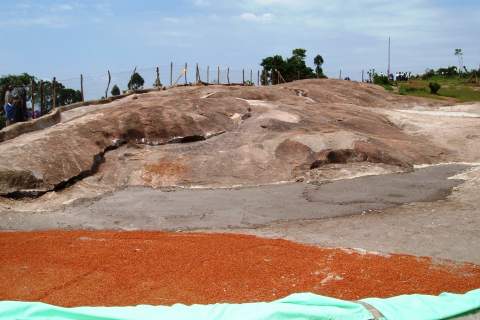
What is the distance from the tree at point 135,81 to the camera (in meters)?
30.3

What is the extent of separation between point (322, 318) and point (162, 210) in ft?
22.7

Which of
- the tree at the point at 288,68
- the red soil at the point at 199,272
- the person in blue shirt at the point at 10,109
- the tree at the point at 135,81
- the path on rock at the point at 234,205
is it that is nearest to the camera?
the red soil at the point at 199,272

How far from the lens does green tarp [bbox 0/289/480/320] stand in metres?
5.29

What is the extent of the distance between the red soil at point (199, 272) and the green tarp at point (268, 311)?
77cm

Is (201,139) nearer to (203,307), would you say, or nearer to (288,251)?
(288,251)

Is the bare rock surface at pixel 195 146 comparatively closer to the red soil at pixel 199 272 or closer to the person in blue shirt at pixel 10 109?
the person in blue shirt at pixel 10 109

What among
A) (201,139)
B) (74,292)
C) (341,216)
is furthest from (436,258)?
(201,139)

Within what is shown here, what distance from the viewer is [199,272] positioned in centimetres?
738

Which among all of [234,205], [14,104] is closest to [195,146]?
[234,205]

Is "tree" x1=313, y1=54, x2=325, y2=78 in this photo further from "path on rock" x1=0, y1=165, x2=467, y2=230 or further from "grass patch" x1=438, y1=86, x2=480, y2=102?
"path on rock" x1=0, y1=165, x2=467, y2=230

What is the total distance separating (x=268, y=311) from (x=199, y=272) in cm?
226

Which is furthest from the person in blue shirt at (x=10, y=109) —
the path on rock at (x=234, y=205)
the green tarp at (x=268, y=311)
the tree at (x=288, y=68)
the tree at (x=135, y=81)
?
the tree at (x=288, y=68)

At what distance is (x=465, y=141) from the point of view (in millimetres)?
18625

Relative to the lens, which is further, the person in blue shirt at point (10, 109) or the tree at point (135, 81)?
the tree at point (135, 81)
